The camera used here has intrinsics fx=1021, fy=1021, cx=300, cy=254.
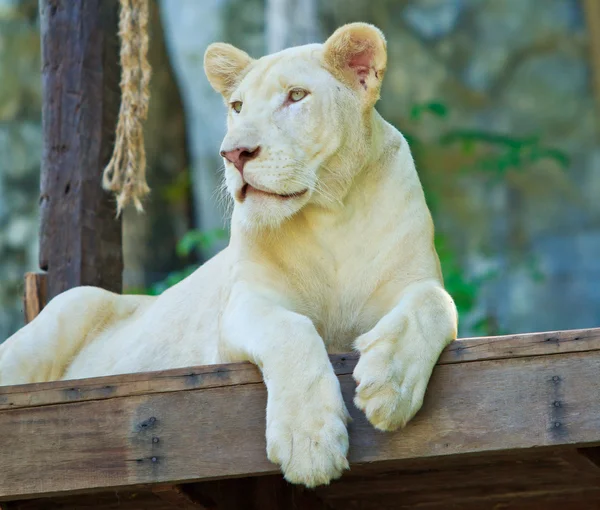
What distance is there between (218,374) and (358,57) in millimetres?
1120

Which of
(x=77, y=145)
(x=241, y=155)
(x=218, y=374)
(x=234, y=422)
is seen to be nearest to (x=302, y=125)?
(x=241, y=155)

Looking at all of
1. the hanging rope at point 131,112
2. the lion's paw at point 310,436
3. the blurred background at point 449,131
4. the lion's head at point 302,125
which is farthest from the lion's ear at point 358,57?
the blurred background at point 449,131

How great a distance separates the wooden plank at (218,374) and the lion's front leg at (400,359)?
0.22ft

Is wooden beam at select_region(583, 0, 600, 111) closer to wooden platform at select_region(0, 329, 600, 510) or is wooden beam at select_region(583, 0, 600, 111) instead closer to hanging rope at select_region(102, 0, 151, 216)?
hanging rope at select_region(102, 0, 151, 216)

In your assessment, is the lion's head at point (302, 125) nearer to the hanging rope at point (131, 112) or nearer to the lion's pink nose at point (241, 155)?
the lion's pink nose at point (241, 155)

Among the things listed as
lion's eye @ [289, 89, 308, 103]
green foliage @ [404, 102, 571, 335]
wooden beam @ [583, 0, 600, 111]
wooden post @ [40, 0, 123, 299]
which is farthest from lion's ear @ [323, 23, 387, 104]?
wooden beam @ [583, 0, 600, 111]

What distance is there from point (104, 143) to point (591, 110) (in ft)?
26.5

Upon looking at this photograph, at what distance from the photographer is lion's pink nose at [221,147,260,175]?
2828 millimetres

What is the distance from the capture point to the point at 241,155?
2842 mm

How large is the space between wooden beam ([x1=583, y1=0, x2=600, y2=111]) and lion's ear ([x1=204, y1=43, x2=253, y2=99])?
339 inches

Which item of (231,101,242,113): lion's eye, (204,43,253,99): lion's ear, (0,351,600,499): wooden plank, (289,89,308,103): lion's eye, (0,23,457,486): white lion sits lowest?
(0,351,600,499): wooden plank

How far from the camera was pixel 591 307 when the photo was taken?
1077 cm

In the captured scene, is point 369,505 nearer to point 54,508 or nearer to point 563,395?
point 54,508

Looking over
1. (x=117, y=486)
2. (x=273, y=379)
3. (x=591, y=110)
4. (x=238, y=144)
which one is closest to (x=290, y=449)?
(x=273, y=379)
